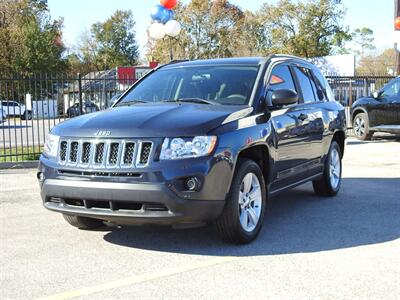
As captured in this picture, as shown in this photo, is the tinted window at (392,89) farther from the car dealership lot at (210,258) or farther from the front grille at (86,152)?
the front grille at (86,152)

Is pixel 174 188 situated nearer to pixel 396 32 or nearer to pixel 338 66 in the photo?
pixel 396 32

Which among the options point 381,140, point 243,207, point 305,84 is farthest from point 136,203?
point 381,140

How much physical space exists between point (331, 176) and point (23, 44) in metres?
47.3

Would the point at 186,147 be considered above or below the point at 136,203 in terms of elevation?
above

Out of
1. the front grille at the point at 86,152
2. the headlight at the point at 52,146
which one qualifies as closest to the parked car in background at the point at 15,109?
the headlight at the point at 52,146

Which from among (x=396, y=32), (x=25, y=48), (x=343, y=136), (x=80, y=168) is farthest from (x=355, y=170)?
(x=25, y=48)

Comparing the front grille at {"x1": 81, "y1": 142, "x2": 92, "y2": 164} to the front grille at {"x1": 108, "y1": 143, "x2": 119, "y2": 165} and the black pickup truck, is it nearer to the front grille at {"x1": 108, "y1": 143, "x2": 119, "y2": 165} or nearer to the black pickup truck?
the black pickup truck

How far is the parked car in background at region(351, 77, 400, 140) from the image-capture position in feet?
50.0

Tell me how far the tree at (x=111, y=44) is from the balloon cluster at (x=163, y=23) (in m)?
65.2

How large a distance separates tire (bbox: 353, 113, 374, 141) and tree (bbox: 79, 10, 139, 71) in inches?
2841

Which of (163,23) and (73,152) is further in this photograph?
(163,23)

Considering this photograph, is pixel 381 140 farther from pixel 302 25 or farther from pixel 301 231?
pixel 302 25

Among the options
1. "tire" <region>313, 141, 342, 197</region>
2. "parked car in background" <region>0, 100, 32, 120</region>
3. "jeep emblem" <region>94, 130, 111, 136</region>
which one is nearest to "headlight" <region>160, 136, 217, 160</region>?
"jeep emblem" <region>94, 130, 111, 136</region>

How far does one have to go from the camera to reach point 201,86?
19.8ft
